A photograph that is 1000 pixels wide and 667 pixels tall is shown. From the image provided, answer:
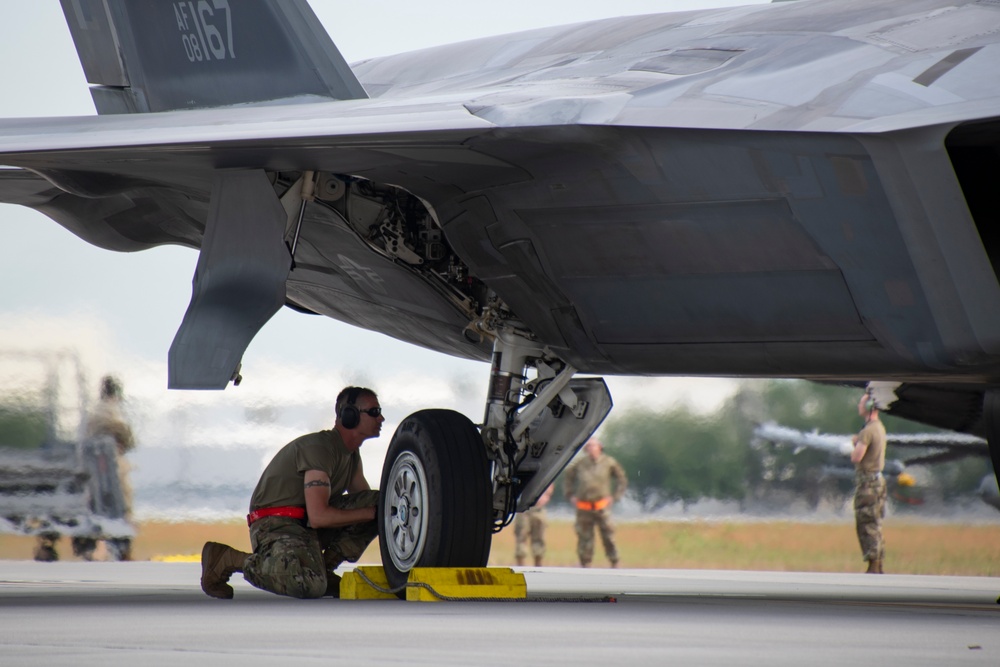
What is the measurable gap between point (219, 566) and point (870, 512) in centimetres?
811

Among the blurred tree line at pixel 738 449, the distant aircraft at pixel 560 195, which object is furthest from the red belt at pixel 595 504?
the distant aircraft at pixel 560 195

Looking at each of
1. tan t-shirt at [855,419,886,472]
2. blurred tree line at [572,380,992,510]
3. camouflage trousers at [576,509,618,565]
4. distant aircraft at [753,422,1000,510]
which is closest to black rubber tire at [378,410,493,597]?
tan t-shirt at [855,419,886,472]

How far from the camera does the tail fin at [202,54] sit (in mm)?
7211

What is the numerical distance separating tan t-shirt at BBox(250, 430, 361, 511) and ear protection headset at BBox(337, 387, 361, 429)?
0.12 metres

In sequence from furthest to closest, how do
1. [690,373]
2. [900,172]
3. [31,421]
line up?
[31,421]
[690,373]
[900,172]

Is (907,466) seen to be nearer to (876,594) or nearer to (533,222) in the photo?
(876,594)

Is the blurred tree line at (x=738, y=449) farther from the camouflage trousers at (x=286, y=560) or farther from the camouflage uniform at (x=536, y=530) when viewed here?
the camouflage trousers at (x=286, y=560)

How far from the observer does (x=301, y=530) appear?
669 centimetres

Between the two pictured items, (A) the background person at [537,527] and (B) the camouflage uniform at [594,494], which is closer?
(B) the camouflage uniform at [594,494]

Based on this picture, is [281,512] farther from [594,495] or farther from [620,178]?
[594,495]

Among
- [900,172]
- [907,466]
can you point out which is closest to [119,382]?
[907,466]

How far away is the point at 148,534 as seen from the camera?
45.4 feet

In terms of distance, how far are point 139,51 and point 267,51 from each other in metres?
0.86

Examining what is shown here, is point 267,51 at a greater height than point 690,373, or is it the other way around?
point 267,51
